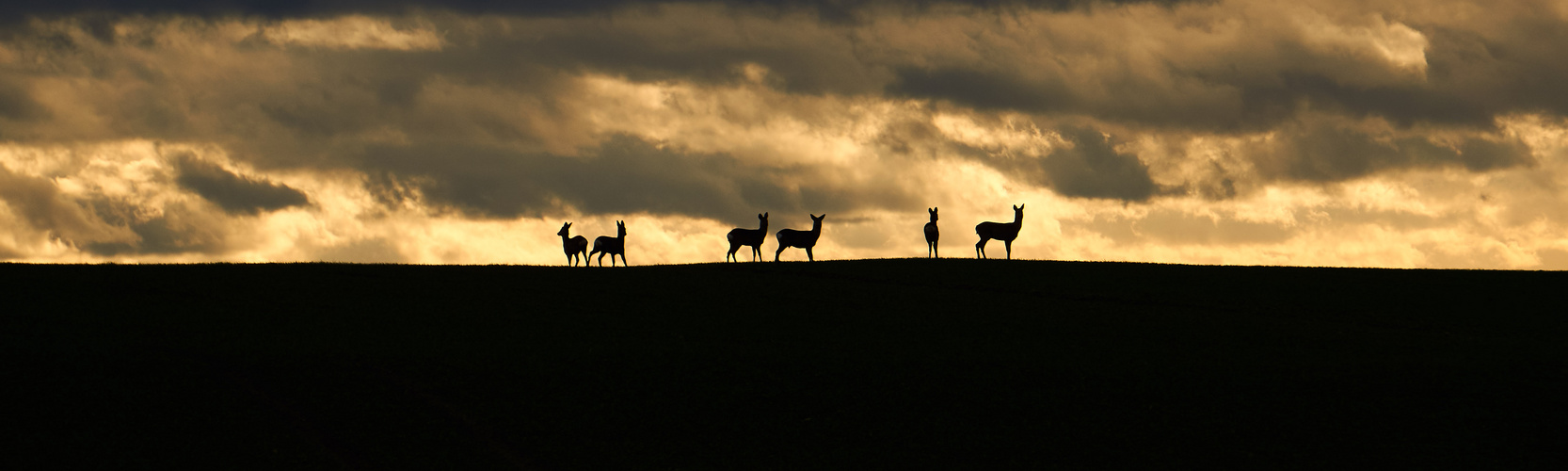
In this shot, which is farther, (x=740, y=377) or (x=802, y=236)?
(x=802, y=236)

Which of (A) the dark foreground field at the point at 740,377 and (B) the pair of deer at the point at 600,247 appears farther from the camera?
(B) the pair of deer at the point at 600,247

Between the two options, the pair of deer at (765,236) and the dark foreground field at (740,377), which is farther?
the pair of deer at (765,236)

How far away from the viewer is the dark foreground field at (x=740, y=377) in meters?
18.0

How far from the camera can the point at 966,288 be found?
120 feet

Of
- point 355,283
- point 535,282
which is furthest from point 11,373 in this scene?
point 535,282

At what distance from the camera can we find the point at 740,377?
72.3ft

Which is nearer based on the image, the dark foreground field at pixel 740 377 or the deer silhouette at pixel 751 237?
the dark foreground field at pixel 740 377

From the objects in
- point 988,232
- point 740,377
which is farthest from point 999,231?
point 740,377

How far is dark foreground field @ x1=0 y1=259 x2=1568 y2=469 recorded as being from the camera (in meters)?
18.0

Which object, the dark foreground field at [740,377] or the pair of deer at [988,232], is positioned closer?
the dark foreground field at [740,377]

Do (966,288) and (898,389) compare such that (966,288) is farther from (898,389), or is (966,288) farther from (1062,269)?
(898,389)

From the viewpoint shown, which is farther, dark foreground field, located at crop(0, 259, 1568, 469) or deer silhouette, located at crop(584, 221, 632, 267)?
deer silhouette, located at crop(584, 221, 632, 267)

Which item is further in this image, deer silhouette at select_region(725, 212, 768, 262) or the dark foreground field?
deer silhouette at select_region(725, 212, 768, 262)

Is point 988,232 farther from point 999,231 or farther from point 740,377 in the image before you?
point 740,377
